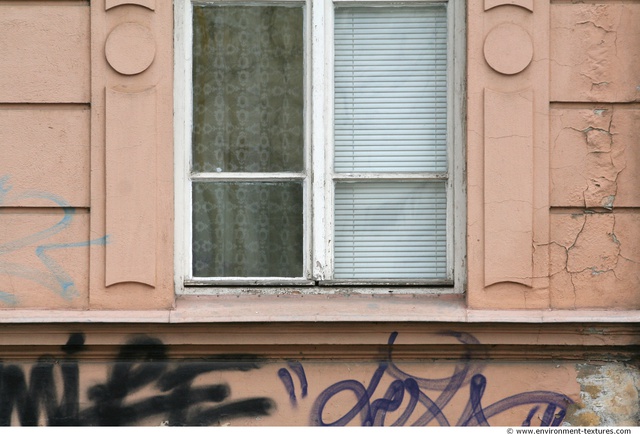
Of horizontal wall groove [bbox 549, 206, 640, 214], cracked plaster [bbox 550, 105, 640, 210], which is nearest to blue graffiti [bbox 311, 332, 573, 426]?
horizontal wall groove [bbox 549, 206, 640, 214]

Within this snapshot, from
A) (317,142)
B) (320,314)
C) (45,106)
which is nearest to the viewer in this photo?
(320,314)

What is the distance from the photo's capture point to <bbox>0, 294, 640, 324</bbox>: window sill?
4473 mm

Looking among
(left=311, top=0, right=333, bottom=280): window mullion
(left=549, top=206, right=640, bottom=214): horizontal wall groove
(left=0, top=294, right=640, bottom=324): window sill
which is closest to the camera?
(left=0, top=294, right=640, bottom=324): window sill

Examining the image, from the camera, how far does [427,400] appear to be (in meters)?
4.55

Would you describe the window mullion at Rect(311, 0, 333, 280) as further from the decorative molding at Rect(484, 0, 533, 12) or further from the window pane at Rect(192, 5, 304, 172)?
the decorative molding at Rect(484, 0, 533, 12)

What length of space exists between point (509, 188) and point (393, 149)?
65 cm

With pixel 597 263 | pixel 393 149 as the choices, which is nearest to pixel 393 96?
pixel 393 149

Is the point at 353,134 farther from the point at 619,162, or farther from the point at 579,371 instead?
the point at 579,371

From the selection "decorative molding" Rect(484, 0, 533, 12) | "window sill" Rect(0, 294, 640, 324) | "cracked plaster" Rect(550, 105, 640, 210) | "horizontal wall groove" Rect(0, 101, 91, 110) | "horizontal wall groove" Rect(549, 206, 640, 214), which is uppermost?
"decorative molding" Rect(484, 0, 533, 12)

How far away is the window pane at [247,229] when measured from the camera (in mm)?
4773

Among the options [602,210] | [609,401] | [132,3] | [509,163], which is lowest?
[609,401]

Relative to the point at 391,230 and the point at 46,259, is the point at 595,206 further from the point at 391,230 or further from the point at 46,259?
the point at 46,259

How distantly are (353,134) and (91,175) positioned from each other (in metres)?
1.38

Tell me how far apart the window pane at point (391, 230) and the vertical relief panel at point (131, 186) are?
986 millimetres
